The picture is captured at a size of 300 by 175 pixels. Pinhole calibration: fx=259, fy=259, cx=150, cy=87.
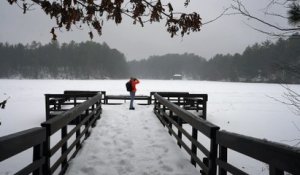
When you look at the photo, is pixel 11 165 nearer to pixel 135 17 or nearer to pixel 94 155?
pixel 94 155

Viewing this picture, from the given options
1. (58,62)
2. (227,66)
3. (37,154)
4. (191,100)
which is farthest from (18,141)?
(227,66)

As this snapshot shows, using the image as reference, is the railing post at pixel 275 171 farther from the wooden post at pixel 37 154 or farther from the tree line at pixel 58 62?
the tree line at pixel 58 62

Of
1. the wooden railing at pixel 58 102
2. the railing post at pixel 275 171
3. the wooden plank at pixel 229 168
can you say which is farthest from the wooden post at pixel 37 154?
the wooden railing at pixel 58 102

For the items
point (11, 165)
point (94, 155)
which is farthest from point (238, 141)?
point (11, 165)

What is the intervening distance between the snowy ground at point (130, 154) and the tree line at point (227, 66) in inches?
111

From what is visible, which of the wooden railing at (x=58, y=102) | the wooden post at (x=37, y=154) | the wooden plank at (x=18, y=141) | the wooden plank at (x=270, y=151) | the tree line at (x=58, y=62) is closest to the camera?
the wooden plank at (x=270, y=151)

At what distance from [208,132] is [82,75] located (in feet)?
381

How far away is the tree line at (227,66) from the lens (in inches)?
3211

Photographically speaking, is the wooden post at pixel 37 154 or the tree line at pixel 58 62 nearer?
the wooden post at pixel 37 154

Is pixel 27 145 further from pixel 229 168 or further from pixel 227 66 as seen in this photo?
pixel 227 66

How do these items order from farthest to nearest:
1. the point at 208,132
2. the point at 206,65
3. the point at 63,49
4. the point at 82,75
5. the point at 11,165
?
1. the point at 206,65
2. the point at 63,49
3. the point at 82,75
4. the point at 11,165
5. the point at 208,132

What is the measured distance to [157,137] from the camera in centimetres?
735

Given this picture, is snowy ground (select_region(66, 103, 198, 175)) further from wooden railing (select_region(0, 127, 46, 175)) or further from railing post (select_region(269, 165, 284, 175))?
railing post (select_region(269, 165, 284, 175))

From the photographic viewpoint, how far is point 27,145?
2.84 m
